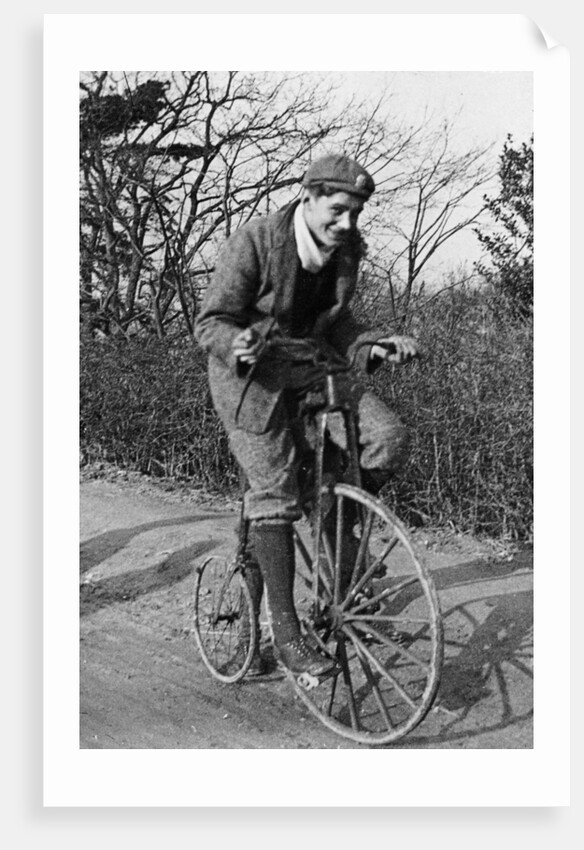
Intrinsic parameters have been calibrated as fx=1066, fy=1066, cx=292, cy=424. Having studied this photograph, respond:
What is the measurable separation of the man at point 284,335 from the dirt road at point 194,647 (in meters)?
0.33

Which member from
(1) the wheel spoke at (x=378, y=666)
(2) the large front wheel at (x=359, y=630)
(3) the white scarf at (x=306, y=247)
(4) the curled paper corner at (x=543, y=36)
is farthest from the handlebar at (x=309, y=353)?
(4) the curled paper corner at (x=543, y=36)

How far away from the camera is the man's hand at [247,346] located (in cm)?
318

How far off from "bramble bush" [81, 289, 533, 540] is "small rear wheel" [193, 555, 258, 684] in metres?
0.36

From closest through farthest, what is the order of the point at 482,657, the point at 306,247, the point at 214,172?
1. the point at 306,247
2. the point at 482,657
3. the point at 214,172

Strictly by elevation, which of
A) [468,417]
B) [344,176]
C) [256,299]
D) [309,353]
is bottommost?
[468,417]

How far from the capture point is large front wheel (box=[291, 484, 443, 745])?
3215mm


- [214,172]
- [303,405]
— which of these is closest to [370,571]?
[303,405]

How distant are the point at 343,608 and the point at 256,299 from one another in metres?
1.01

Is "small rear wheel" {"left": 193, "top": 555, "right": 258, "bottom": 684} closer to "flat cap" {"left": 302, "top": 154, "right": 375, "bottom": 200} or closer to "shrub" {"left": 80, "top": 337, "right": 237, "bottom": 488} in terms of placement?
"shrub" {"left": 80, "top": 337, "right": 237, "bottom": 488}

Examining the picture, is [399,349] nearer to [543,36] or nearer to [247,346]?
[247,346]

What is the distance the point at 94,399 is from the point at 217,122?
41.9 inches

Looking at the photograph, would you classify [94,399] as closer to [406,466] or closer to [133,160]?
[133,160]

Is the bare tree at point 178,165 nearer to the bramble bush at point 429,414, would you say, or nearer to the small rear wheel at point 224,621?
the bramble bush at point 429,414

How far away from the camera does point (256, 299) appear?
134 inches
